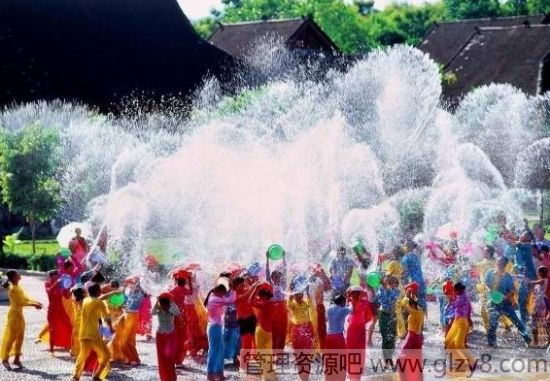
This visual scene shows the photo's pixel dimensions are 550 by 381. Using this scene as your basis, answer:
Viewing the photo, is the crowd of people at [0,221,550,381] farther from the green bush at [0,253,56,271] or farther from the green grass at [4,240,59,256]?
the green grass at [4,240,59,256]

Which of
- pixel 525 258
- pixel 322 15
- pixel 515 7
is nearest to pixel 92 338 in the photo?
pixel 525 258

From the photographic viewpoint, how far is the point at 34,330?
18234 mm

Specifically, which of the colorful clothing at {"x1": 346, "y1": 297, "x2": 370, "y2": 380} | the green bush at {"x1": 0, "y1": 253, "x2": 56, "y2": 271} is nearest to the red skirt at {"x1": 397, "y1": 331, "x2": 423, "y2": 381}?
the colorful clothing at {"x1": 346, "y1": 297, "x2": 370, "y2": 380}

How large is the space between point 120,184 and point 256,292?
14478mm

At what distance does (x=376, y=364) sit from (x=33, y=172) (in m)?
14.9

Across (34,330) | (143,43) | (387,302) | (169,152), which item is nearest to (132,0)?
(143,43)

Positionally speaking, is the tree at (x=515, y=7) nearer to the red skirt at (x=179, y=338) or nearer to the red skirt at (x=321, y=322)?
the red skirt at (x=321, y=322)

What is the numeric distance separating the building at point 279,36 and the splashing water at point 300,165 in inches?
513

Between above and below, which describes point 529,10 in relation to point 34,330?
above

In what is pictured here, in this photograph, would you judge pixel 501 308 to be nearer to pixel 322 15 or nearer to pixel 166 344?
pixel 166 344

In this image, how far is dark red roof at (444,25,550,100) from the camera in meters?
48.1

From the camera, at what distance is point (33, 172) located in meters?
27.9

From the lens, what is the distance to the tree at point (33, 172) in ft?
91.2

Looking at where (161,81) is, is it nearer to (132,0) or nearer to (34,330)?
(132,0)
